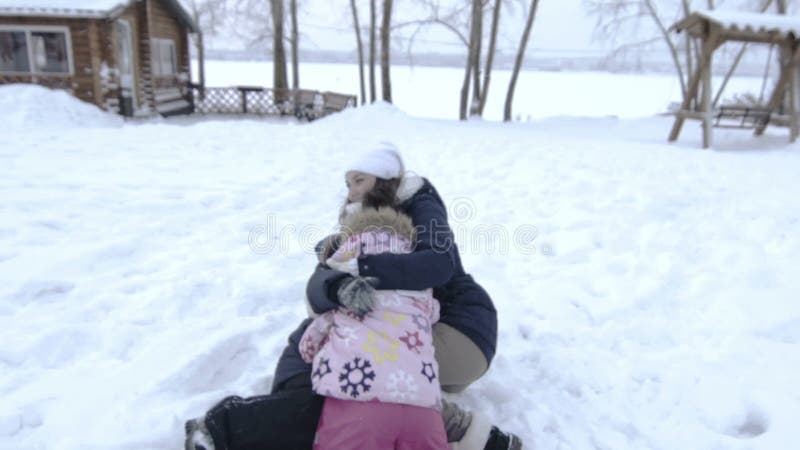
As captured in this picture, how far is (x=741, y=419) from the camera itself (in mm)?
2420

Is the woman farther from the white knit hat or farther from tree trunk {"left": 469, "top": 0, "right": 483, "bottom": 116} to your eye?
tree trunk {"left": 469, "top": 0, "right": 483, "bottom": 116}

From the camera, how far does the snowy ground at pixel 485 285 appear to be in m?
2.40

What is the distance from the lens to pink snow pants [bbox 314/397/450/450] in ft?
5.87

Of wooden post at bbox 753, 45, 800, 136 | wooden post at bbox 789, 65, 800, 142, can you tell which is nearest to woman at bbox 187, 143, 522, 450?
wooden post at bbox 789, 65, 800, 142

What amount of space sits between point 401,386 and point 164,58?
20.2 m

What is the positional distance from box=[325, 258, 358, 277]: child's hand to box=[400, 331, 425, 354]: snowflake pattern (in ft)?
1.02

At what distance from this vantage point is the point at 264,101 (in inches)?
792

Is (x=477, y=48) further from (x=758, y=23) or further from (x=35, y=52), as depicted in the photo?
(x=35, y=52)

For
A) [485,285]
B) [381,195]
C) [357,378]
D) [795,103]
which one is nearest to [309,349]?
[357,378]

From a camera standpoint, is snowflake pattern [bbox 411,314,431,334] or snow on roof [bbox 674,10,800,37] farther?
snow on roof [bbox 674,10,800,37]

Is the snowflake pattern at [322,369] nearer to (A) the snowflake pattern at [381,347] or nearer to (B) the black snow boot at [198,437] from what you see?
(A) the snowflake pattern at [381,347]

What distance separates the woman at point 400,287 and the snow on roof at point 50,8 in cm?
1423

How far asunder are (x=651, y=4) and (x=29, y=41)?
22.5 meters

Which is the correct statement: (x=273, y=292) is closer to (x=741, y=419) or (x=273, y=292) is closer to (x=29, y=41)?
(x=741, y=419)
